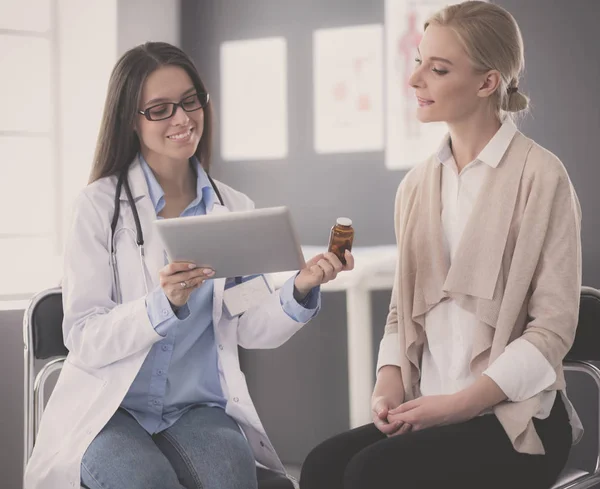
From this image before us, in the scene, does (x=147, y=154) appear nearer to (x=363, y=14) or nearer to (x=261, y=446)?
(x=261, y=446)

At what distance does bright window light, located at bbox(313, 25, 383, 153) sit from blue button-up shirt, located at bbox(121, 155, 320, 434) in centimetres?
128

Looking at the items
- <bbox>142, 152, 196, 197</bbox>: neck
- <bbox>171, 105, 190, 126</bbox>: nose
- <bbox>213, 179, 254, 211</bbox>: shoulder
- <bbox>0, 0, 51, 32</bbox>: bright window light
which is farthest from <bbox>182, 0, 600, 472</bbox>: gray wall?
<bbox>171, 105, 190, 126</bbox>: nose

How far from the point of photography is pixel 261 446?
1816mm

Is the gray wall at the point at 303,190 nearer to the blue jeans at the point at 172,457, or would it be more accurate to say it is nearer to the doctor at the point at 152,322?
the doctor at the point at 152,322

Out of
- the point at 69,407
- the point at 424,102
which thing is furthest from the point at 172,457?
the point at 424,102

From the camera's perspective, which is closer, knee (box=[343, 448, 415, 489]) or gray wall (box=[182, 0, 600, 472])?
knee (box=[343, 448, 415, 489])

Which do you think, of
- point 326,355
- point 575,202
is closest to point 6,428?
point 326,355

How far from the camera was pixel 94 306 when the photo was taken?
174 cm

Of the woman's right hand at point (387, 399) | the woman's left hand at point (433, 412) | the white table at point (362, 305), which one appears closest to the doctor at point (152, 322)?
the woman's right hand at point (387, 399)

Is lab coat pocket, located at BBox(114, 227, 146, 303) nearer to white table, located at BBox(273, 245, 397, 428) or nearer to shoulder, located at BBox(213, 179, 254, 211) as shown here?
shoulder, located at BBox(213, 179, 254, 211)

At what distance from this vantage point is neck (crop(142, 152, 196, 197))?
6.40 ft

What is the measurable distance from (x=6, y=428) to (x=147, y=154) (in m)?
1.57

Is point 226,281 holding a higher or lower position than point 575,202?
lower

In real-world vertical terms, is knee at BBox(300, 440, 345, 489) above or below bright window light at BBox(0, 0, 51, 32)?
below
